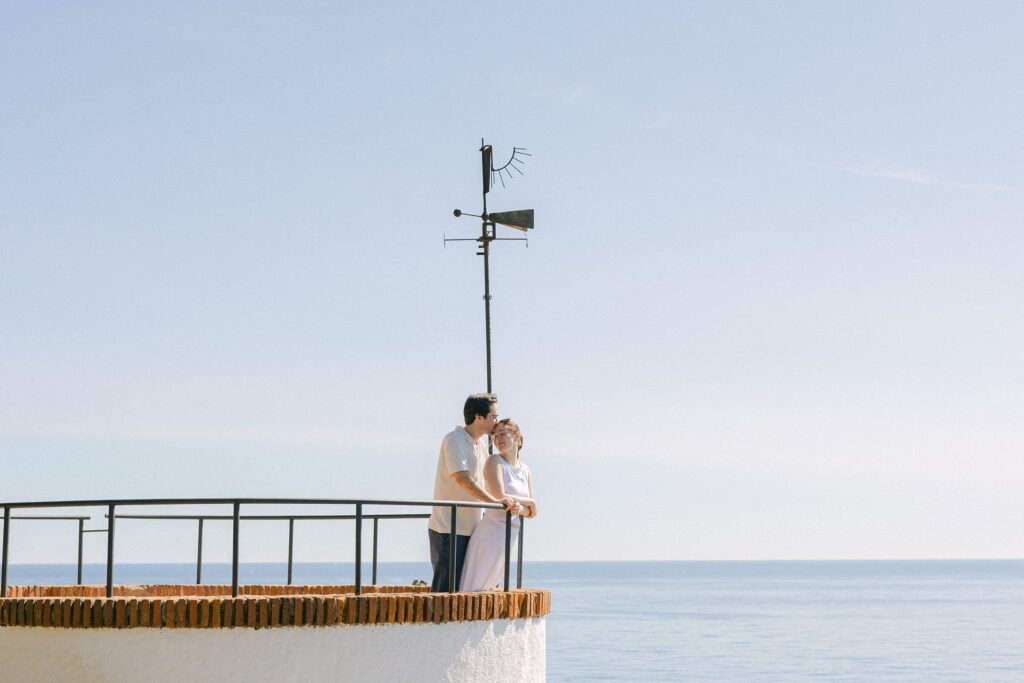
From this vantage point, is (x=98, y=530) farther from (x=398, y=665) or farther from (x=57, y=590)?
(x=398, y=665)

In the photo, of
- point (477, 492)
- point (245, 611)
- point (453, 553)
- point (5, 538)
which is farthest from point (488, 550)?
point (5, 538)

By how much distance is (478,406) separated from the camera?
36.6ft

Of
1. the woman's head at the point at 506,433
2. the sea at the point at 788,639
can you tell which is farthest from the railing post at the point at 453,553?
the sea at the point at 788,639

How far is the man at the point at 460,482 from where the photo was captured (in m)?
10.9

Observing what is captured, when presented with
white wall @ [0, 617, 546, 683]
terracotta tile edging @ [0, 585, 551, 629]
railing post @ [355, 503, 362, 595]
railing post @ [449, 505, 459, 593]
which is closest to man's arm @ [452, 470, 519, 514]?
railing post @ [449, 505, 459, 593]

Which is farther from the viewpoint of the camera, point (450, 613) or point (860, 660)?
point (860, 660)

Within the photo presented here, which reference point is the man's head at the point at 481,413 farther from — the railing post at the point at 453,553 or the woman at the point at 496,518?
the railing post at the point at 453,553

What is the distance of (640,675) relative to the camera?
6369 centimetres

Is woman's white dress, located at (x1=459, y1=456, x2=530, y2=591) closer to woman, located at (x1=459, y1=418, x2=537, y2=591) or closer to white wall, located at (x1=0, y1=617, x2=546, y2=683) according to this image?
woman, located at (x1=459, y1=418, x2=537, y2=591)

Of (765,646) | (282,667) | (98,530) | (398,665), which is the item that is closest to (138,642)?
(282,667)

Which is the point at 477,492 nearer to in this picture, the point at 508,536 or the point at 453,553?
the point at 508,536

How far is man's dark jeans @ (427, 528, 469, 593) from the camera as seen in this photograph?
10922 mm

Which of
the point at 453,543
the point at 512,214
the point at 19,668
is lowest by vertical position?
the point at 19,668

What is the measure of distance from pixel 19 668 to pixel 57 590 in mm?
3169
